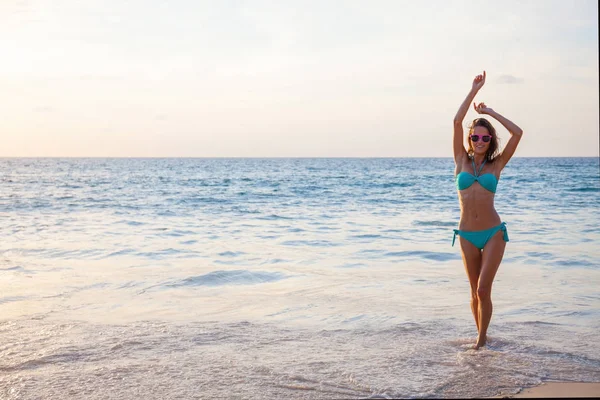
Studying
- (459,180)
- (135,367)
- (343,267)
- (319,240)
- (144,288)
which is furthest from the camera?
(319,240)

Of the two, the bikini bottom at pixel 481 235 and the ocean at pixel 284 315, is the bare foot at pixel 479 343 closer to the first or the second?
the ocean at pixel 284 315

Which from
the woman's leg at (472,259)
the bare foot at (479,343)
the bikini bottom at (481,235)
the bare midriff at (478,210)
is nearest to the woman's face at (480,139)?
the bare midriff at (478,210)

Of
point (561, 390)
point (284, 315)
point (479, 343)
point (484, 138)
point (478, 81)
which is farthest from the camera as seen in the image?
point (284, 315)

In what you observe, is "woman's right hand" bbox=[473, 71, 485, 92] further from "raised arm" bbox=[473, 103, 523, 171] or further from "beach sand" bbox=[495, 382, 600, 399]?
"beach sand" bbox=[495, 382, 600, 399]

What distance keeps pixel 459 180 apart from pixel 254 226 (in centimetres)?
1200

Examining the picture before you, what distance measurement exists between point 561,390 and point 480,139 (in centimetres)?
229

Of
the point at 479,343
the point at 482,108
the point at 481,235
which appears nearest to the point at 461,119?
the point at 482,108

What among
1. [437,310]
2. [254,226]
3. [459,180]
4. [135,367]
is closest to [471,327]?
[437,310]

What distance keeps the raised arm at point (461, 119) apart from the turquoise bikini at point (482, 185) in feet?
0.60

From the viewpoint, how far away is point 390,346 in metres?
5.92

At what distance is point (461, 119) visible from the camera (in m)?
5.91

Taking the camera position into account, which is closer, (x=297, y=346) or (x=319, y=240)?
(x=297, y=346)

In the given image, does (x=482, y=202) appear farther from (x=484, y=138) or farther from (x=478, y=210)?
(x=484, y=138)

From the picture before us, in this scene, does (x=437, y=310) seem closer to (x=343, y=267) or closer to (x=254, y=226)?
(x=343, y=267)
